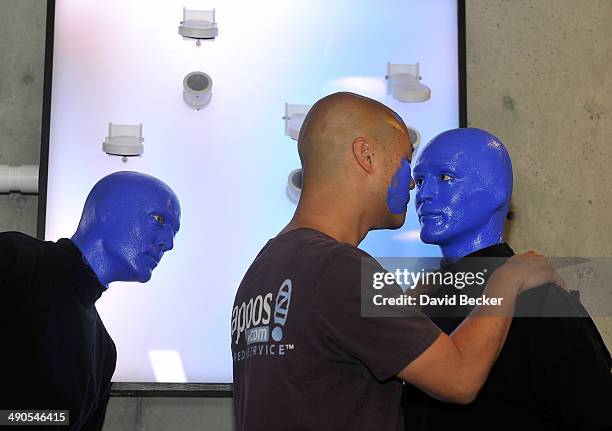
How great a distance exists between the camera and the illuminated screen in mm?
3164

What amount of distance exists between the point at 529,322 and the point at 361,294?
59cm

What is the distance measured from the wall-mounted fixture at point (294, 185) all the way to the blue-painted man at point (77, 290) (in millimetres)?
507

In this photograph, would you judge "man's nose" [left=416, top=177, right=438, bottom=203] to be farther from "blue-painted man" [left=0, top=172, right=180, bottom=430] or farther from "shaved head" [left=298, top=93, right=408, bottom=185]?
"blue-painted man" [left=0, top=172, right=180, bottom=430]

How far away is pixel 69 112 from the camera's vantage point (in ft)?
10.7

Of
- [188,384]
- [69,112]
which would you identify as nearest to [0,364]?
[188,384]

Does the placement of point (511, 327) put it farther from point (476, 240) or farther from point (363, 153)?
point (363, 153)

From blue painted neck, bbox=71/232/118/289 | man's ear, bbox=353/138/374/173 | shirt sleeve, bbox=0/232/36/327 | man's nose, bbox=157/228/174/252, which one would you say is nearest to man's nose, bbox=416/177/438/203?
man's ear, bbox=353/138/374/173

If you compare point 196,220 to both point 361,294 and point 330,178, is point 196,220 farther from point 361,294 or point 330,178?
point 361,294

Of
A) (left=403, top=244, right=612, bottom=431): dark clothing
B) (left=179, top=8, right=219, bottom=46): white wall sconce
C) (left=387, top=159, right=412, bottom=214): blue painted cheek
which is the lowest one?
(left=403, top=244, right=612, bottom=431): dark clothing

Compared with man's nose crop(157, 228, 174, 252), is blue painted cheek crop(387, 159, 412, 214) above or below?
above

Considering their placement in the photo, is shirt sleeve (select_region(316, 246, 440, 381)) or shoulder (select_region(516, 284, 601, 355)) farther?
shoulder (select_region(516, 284, 601, 355))

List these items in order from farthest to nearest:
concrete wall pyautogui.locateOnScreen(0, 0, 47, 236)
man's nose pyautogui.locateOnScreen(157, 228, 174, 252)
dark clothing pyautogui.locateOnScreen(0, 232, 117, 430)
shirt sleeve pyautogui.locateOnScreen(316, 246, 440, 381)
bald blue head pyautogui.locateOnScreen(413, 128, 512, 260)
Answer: concrete wall pyautogui.locateOnScreen(0, 0, 47, 236)
man's nose pyautogui.locateOnScreen(157, 228, 174, 252)
dark clothing pyautogui.locateOnScreen(0, 232, 117, 430)
bald blue head pyautogui.locateOnScreen(413, 128, 512, 260)
shirt sleeve pyautogui.locateOnScreen(316, 246, 440, 381)

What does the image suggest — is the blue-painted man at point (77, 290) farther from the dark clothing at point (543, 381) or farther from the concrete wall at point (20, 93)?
the dark clothing at point (543, 381)

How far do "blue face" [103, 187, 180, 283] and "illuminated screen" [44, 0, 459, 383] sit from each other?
35 centimetres
